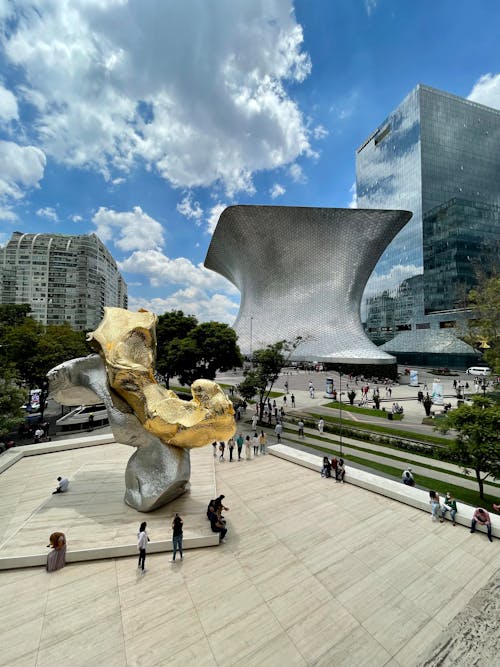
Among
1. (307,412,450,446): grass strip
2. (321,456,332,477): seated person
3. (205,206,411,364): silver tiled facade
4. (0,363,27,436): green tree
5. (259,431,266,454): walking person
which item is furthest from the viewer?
(205,206,411,364): silver tiled facade

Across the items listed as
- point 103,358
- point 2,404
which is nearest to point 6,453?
point 2,404

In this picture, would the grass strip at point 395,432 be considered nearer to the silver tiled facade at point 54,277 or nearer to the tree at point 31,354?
the tree at point 31,354

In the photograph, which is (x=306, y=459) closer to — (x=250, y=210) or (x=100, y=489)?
(x=100, y=489)

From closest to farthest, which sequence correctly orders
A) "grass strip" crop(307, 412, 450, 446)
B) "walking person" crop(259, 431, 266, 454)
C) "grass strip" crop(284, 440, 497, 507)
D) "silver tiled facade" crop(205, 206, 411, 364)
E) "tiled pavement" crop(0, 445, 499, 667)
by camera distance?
"tiled pavement" crop(0, 445, 499, 667) → "grass strip" crop(284, 440, 497, 507) → "walking person" crop(259, 431, 266, 454) → "grass strip" crop(307, 412, 450, 446) → "silver tiled facade" crop(205, 206, 411, 364)

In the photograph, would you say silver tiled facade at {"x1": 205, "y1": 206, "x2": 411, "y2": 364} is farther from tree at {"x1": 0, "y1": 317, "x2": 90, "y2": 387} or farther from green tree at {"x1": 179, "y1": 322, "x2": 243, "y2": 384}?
tree at {"x1": 0, "y1": 317, "x2": 90, "y2": 387}

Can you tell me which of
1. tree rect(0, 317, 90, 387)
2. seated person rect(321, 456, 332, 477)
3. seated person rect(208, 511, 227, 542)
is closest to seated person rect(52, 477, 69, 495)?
seated person rect(208, 511, 227, 542)

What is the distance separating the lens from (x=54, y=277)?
72625 millimetres

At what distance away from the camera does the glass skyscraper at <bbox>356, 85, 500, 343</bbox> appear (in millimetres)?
56812

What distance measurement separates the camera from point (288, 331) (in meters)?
44.4

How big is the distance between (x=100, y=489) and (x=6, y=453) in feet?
20.2

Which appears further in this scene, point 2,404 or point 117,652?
point 2,404

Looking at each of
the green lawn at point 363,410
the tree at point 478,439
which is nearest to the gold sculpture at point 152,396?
the tree at point 478,439

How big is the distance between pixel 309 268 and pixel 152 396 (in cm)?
4019

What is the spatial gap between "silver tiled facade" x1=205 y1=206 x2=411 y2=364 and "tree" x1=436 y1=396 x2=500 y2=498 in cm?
2811
